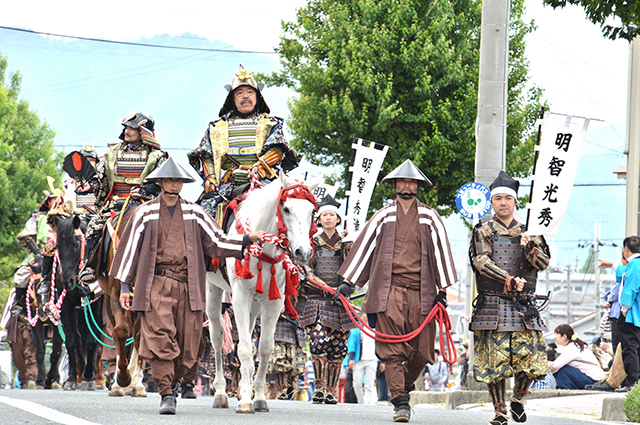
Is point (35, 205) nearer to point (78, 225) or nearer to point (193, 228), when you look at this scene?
point (78, 225)

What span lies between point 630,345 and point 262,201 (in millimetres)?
6126

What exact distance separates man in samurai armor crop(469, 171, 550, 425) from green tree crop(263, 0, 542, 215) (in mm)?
13884

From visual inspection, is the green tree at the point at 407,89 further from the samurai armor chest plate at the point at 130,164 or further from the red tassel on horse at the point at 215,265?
the red tassel on horse at the point at 215,265

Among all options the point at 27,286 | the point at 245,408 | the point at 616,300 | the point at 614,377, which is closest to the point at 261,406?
the point at 245,408

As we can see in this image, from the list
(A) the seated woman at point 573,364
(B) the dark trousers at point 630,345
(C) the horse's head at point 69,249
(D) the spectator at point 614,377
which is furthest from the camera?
(A) the seated woman at point 573,364

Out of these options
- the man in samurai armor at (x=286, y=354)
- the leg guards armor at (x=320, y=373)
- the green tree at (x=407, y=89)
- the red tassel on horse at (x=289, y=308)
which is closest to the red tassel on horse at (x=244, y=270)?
the red tassel on horse at (x=289, y=308)

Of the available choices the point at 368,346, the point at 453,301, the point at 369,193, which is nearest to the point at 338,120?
the point at 369,193

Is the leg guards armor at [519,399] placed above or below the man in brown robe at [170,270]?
below

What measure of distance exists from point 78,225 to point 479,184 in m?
6.17

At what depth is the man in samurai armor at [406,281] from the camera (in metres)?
9.53

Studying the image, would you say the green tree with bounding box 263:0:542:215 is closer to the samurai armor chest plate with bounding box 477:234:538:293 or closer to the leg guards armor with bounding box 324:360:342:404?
the leg guards armor with bounding box 324:360:342:404

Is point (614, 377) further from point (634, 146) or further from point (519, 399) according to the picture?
point (519, 399)

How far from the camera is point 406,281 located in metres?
9.66

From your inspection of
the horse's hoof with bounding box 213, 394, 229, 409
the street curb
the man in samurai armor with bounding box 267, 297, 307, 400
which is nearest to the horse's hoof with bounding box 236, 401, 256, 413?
the horse's hoof with bounding box 213, 394, 229, 409
